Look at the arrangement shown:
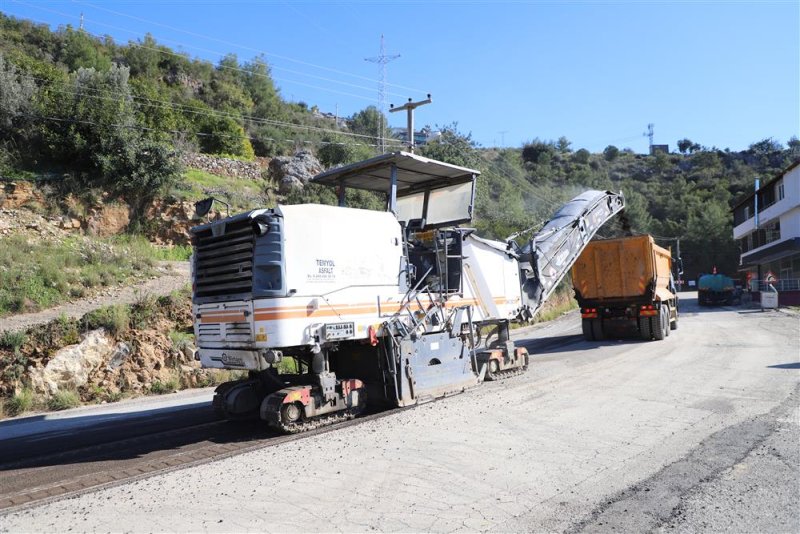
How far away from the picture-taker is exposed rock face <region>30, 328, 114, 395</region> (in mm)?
10641

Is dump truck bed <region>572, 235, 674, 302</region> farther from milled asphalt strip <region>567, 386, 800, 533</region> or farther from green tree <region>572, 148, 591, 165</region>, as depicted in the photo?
green tree <region>572, 148, 591, 165</region>

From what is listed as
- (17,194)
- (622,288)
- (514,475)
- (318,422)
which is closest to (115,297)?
(17,194)

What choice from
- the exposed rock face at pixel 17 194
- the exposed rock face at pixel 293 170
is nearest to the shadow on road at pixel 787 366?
the exposed rock face at pixel 17 194

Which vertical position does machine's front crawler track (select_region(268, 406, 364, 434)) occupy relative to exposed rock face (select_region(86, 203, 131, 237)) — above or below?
below

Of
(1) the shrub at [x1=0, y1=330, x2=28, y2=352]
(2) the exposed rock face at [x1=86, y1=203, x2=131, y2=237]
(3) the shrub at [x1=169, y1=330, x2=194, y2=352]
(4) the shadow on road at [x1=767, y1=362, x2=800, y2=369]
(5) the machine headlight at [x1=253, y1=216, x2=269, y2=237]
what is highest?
(2) the exposed rock face at [x1=86, y1=203, x2=131, y2=237]

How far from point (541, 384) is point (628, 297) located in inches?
295

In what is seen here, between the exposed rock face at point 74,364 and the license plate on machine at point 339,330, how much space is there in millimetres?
7021

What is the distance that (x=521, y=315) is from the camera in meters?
11.0

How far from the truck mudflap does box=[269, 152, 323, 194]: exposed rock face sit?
619 inches

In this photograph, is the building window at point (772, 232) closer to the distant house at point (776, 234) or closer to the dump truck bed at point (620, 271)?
the distant house at point (776, 234)

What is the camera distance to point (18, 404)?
999 cm

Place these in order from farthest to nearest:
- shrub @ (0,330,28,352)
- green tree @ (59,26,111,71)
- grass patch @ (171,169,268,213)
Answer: green tree @ (59,26,111,71) → grass patch @ (171,169,268,213) → shrub @ (0,330,28,352)

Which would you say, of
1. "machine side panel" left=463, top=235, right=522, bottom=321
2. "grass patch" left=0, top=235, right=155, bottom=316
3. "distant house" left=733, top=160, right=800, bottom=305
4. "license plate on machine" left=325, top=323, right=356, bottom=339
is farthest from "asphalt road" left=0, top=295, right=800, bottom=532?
"distant house" left=733, top=160, right=800, bottom=305

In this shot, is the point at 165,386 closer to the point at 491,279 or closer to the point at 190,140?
the point at 491,279
